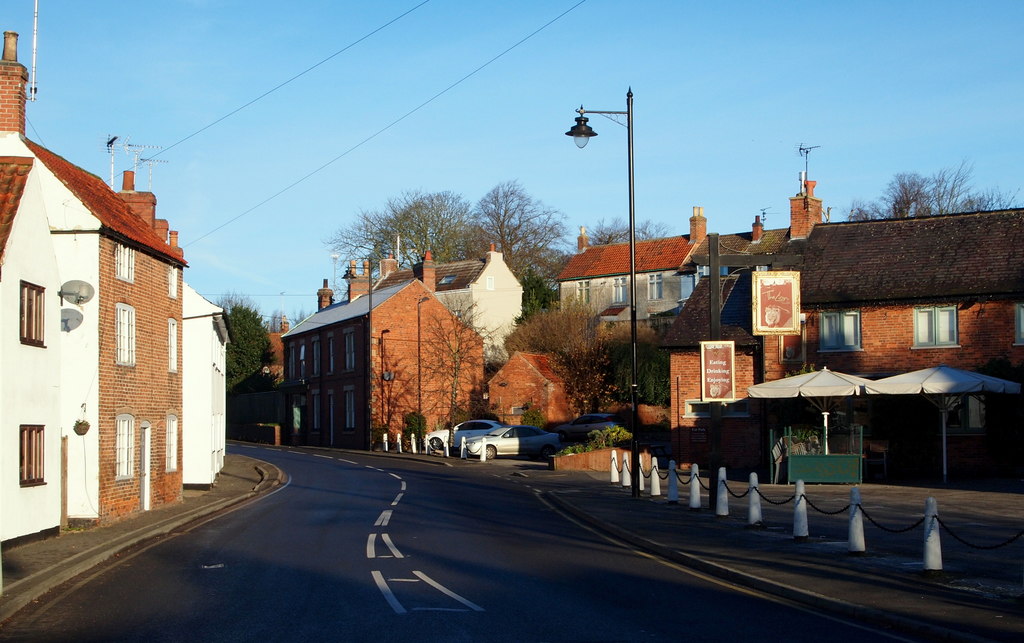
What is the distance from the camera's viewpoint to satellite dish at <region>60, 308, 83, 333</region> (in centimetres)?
1959

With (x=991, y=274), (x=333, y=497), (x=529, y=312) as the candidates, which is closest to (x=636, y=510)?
(x=333, y=497)

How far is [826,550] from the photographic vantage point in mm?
15266

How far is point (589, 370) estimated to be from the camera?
52.2m

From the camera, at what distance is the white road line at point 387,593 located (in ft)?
35.4

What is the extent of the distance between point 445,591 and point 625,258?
5858 cm

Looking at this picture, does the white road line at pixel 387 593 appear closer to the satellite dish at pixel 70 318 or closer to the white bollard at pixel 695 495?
the satellite dish at pixel 70 318

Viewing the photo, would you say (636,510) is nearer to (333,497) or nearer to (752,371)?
(333,497)

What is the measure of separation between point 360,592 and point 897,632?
6.00 meters

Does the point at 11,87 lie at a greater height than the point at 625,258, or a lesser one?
lesser

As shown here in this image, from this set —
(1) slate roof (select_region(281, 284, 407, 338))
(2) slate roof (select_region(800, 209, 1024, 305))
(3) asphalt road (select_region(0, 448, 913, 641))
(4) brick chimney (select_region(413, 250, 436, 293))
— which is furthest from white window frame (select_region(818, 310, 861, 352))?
(4) brick chimney (select_region(413, 250, 436, 293))

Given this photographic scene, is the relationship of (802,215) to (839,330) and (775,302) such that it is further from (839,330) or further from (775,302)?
(775,302)

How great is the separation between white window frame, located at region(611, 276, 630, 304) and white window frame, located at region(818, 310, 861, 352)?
35.1 metres

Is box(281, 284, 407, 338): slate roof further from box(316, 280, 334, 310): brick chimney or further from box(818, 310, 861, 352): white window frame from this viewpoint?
box(818, 310, 861, 352): white window frame

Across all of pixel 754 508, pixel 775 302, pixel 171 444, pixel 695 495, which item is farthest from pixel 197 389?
pixel 754 508
